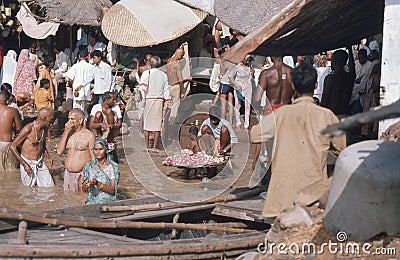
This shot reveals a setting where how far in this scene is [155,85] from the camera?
13.0 metres

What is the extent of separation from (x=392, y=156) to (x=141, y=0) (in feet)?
39.5

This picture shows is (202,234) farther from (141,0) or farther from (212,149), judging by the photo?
(141,0)

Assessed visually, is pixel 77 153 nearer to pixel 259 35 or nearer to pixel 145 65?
pixel 259 35

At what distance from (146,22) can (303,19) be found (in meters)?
8.94

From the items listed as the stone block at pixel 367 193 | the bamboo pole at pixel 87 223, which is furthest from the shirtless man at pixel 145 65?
the stone block at pixel 367 193

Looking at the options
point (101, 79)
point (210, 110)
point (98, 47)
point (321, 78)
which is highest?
point (98, 47)

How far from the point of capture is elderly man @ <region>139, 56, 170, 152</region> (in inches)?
507

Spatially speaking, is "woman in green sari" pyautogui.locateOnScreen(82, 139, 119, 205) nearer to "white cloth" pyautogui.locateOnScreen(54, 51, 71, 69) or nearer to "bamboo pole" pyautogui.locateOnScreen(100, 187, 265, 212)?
"bamboo pole" pyautogui.locateOnScreen(100, 187, 265, 212)

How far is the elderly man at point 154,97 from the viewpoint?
42.3 feet

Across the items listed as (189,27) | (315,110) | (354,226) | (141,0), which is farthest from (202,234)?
(141,0)

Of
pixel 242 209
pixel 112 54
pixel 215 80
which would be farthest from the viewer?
pixel 112 54

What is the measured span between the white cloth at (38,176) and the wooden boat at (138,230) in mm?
3012

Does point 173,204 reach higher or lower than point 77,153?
lower

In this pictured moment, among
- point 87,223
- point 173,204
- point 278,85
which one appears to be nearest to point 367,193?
point 87,223
